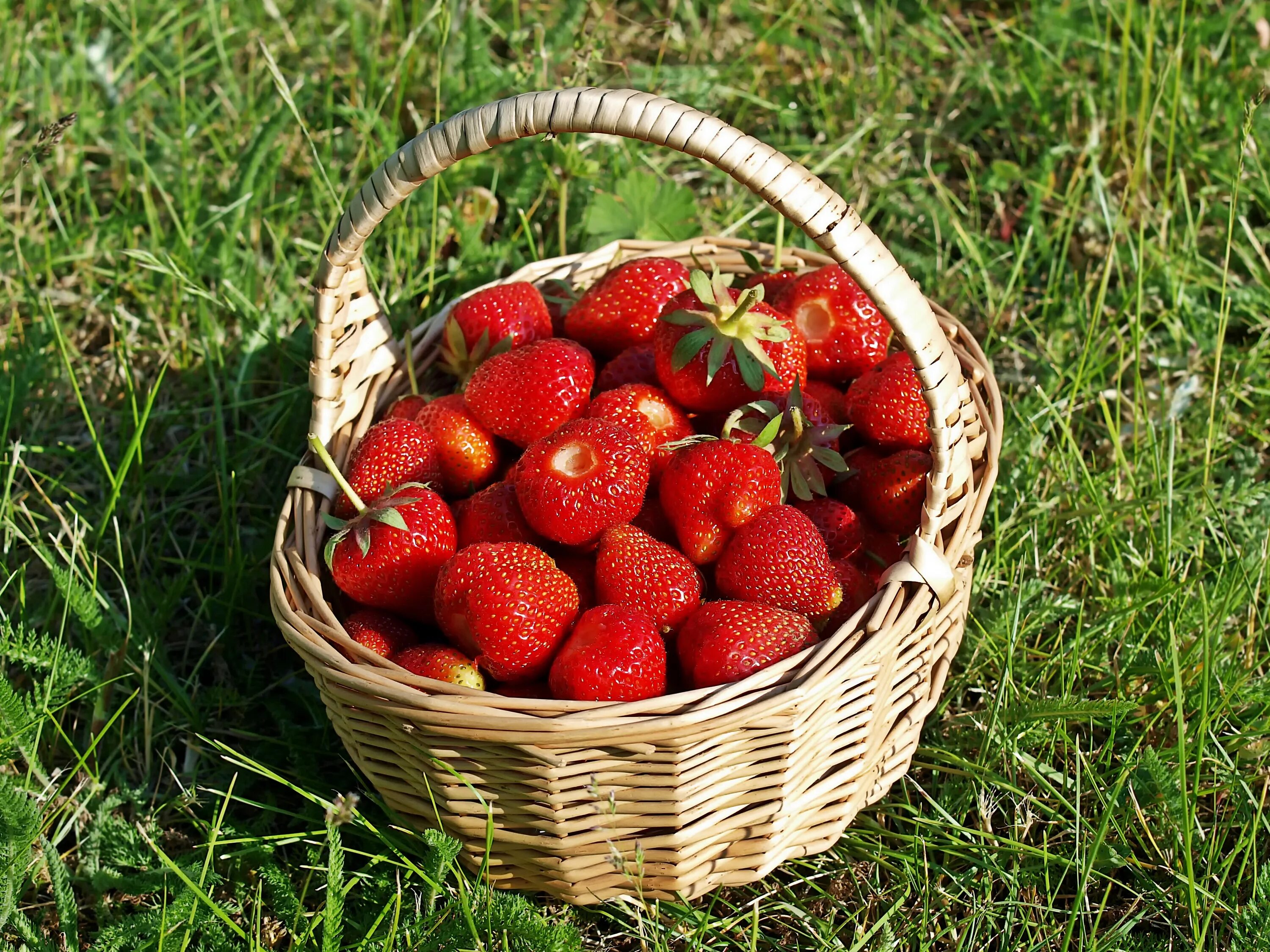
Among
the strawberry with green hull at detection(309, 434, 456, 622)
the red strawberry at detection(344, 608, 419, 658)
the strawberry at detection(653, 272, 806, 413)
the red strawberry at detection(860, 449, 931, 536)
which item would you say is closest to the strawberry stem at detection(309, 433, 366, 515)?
the strawberry with green hull at detection(309, 434, 456, 622)

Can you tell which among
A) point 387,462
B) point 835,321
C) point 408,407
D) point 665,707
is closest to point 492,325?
point 408,407

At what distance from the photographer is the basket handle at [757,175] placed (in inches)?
52.8

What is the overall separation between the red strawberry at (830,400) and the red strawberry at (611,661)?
0.51 metres

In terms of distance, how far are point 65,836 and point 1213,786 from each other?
1.65m

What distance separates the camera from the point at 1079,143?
265 centimetres

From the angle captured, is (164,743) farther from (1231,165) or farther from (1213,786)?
(1231,165)

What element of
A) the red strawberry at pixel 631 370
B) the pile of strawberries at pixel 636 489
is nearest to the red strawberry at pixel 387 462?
the pile of strawberries at pixel 636 489

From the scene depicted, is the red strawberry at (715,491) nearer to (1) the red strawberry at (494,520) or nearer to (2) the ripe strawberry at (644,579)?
(2) the ripe strawberry at (644,579)

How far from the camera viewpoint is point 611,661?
1.41 metres

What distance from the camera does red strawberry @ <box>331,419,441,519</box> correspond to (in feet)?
5.58

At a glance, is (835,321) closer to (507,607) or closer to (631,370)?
(631,370)

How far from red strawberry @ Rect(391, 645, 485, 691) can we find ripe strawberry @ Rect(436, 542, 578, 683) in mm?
16

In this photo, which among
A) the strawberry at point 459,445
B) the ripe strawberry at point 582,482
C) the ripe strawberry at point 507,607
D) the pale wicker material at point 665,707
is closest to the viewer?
the pale wicker material at point 665,707

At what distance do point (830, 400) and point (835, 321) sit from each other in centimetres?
13
